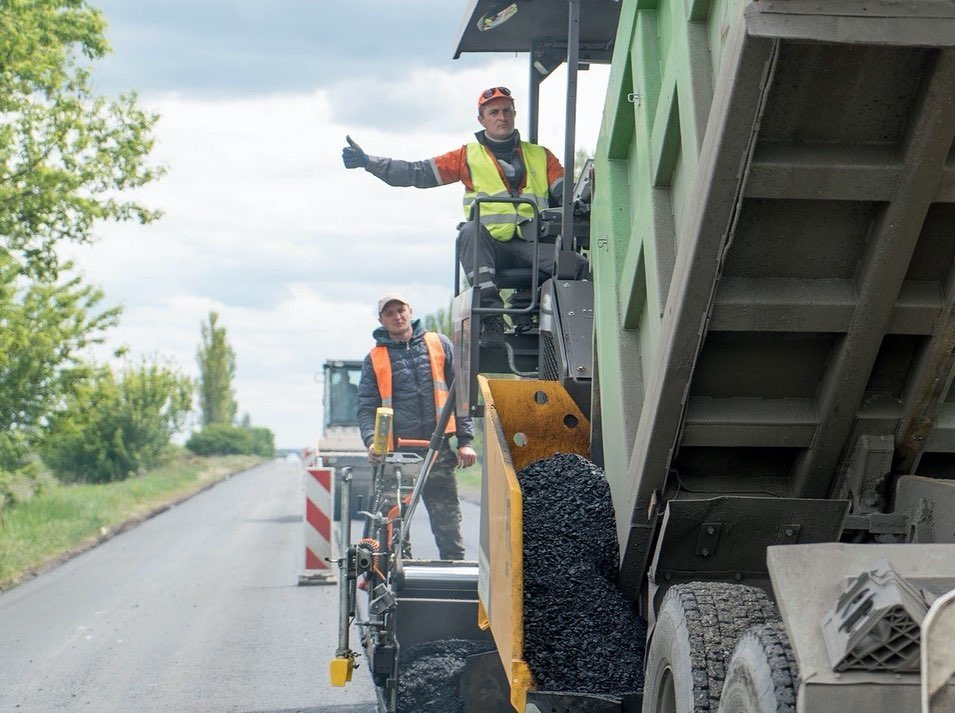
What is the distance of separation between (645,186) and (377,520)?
3130mm

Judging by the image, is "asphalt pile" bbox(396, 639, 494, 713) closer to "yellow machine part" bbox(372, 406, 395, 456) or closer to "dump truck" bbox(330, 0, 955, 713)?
"dump truck" bbox(330, 0, 955, 713)

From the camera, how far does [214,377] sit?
3270 inches

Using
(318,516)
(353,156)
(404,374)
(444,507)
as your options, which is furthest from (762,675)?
(318,516)

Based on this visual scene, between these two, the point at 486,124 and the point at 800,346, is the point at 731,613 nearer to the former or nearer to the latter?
the point at 800,346

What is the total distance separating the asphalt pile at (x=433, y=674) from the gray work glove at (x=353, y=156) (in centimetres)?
260

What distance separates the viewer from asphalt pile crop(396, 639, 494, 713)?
18.8 feet

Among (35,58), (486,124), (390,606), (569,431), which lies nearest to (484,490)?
(569,431)

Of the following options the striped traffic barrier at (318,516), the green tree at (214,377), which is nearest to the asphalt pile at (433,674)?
the striped traffic barrier at (318,516)

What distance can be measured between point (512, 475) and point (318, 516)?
26.5 feet

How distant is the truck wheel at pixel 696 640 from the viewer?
340cm

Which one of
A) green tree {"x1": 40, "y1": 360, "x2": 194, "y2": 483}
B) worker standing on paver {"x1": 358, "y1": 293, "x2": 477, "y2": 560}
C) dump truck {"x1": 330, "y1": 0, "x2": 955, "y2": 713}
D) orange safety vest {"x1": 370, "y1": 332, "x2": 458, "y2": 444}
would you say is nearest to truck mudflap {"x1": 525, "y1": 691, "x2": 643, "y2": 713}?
dump truck {"x1": 330, "y1": 0, "x2": 955, "y2": 713}

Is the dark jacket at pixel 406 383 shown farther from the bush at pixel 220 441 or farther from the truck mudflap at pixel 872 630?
the bush at pixel 220 441

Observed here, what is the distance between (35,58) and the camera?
19.1 m

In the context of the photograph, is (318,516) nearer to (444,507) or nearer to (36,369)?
(444,507)
